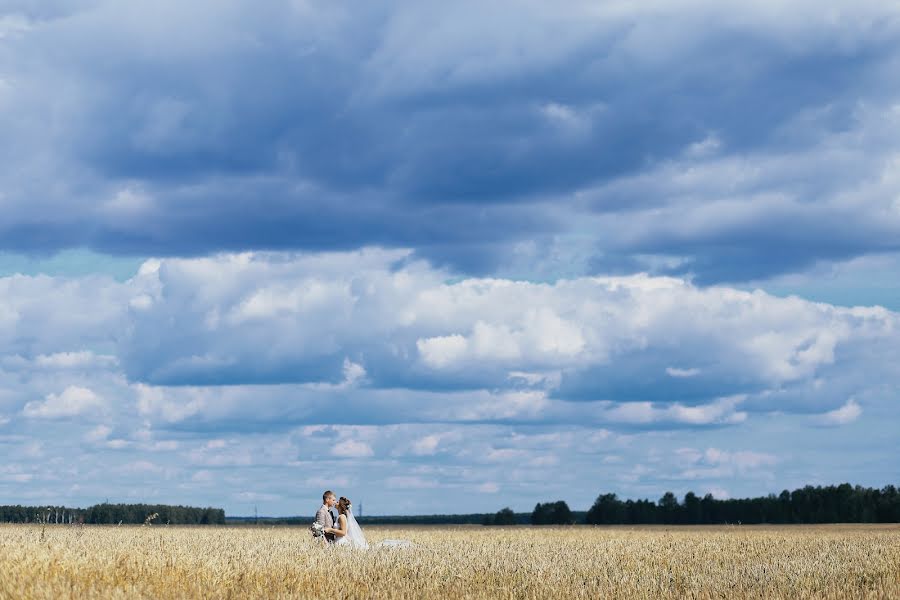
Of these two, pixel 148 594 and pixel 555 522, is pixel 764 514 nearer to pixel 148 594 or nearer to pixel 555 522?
pixel 555 522

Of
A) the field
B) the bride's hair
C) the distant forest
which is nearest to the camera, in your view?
the field

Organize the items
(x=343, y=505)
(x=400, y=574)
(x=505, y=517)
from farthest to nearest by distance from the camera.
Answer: (x=505, y=517), (x=343, y=505), (x=400, y=574)

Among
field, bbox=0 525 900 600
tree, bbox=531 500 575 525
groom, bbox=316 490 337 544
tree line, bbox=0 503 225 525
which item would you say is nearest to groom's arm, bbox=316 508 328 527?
groom, bbox=316 490 337 544

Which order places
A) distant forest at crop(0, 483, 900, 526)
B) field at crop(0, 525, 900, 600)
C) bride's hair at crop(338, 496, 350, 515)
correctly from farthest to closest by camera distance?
distant forest at crop(0, 483, 900, 526), bride's hair at crop(338, 496, 350, 515), field at crop(0, 525, 900, 600)

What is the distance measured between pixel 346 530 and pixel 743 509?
3889 inches

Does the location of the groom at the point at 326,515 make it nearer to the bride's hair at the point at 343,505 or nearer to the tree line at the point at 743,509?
the bride's hair at the point at 343,505

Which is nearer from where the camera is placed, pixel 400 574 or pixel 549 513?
pixel 400 574

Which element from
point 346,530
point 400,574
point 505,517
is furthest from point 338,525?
point 505,517

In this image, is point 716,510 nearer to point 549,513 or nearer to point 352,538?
point 549,513

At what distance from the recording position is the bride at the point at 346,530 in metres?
26.9

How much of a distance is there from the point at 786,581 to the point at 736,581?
1157 millimetres

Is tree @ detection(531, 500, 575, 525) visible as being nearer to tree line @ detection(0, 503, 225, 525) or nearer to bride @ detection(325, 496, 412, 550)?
tree line @ detection(0, 503, 225, 525)

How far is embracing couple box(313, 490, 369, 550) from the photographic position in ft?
88.7

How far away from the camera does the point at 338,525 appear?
27531mm
